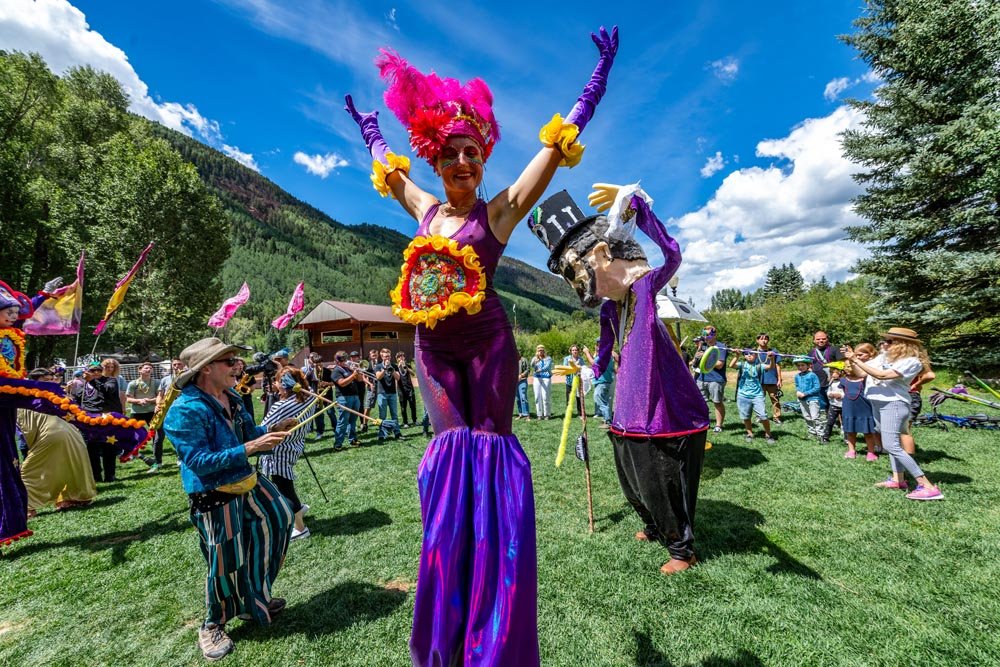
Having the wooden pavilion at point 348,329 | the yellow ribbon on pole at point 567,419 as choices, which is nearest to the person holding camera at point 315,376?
the yellow ribbon on pole at point 567,419

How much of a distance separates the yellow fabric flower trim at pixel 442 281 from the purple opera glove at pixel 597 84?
81 cm

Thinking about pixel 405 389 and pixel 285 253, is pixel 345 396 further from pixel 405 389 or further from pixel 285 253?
pixel 285 253

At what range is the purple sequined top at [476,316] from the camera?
6.33 feet

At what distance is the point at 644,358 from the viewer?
11.7 feet

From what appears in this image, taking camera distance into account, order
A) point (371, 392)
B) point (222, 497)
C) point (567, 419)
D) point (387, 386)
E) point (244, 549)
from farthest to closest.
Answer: point (371, 392)
point (387, 386)
point (567, 419)
point (244, 549)
point (222, 497)

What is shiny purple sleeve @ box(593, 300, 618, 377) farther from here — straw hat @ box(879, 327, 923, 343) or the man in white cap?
straw hat @ box(879, 327, 923, 343)

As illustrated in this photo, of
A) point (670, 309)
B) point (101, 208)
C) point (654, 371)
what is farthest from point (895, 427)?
point (101, 208)

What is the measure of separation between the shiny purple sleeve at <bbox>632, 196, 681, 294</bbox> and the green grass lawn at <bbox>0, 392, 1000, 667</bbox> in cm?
252

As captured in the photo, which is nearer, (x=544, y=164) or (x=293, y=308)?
(x=544, y=164)

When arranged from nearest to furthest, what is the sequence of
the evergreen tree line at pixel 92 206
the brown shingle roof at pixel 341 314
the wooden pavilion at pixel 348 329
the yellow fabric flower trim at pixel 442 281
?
the yellow fabric flower trim at pixel 442 281
the evergreen tree line at pixel 92 206
the brown shingle roof at pixel 341 314
the wooden pavilion at pixel 348 329

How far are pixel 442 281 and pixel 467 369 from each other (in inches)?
15.9

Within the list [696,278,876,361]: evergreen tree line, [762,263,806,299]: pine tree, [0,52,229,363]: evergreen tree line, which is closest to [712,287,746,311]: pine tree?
[762,263,806,299]: pine tree

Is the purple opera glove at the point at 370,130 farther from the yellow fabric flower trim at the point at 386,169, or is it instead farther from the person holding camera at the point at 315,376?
Result: the person holding camera at the point at 315,376

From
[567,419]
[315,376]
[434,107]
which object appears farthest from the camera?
[315,376]
